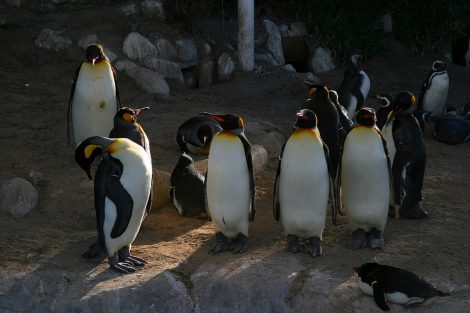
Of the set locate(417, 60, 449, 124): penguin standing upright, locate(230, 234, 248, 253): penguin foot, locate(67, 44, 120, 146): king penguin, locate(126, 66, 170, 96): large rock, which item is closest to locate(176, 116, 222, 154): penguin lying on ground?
locate(67, 44, 120, 146): king penguin

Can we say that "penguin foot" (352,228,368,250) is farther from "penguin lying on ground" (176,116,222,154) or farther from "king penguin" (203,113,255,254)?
"penguin lying on ground" (176,116,222,154)

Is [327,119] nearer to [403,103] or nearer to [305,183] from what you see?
[403,103]

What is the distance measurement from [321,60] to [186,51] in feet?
7.09

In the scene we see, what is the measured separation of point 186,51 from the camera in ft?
36.0

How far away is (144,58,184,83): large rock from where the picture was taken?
1059cm

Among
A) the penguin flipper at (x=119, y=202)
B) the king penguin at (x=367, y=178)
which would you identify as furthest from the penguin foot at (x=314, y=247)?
the penguin flipper at (x=119, y=202)

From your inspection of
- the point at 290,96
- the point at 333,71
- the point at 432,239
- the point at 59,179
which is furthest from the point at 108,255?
the point at 333,71

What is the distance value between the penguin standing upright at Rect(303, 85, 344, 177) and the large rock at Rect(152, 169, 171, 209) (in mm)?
1356

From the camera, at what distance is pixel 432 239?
5.87m

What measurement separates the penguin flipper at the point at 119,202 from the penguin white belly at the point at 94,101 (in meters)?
2.44

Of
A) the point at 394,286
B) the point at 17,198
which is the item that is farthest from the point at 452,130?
the point at 17,198

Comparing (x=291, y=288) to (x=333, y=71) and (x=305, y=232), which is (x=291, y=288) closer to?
(x=305, y=232)

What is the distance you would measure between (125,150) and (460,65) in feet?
30.0

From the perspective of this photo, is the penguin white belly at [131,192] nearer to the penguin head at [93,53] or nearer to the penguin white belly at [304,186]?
the penguin white belly at [304,186]
